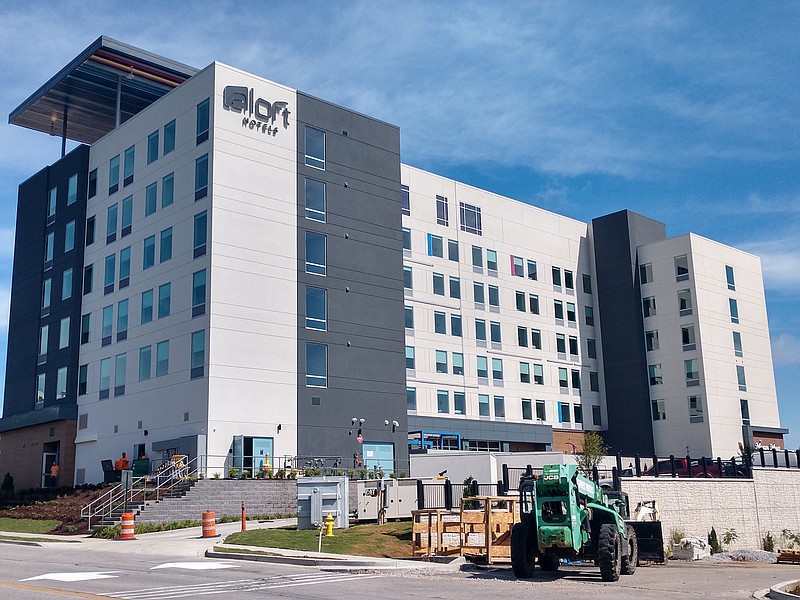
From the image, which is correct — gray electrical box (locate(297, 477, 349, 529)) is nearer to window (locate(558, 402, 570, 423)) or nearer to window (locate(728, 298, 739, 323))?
window (locate(558, 402, 570, 423))

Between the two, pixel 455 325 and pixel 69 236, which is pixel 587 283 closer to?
pixel 455 325

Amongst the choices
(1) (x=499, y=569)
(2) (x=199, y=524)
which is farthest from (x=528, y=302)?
(1) (x=499, y=569)

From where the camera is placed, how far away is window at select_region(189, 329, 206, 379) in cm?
4647

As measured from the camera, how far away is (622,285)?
75250mm

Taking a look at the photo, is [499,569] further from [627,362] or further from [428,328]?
[627,362]

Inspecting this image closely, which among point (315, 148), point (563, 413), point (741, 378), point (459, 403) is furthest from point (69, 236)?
point (741, 378)

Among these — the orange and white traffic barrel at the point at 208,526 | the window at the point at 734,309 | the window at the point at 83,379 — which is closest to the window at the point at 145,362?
the window at the point at 83,379

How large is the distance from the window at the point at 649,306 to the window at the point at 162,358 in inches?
1624

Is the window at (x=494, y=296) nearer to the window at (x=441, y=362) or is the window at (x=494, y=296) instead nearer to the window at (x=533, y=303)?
the window at (x=533, y=303)

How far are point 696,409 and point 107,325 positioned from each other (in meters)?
43.8

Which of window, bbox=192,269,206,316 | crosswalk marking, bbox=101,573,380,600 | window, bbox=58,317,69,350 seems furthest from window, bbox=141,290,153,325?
crosswalk marking, bbox=101,573,380,600

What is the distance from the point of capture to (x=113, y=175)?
57531mm

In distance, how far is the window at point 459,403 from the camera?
211ft

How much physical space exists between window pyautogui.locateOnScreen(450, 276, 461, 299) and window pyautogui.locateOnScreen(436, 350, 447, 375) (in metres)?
4.55
